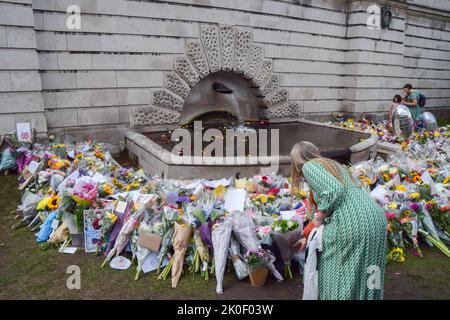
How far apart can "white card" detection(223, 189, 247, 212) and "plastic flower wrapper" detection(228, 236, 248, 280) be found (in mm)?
640

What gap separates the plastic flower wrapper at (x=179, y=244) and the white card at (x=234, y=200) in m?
Result: 0.68

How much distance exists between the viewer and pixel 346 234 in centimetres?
260

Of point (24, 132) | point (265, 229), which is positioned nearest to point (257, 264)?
point (265, 229)

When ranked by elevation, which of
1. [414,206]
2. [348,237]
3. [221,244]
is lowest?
[221,244]

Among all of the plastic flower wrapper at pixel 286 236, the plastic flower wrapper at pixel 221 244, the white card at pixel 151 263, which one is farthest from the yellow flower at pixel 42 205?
the plastic flower wrapper at pixel 286 236

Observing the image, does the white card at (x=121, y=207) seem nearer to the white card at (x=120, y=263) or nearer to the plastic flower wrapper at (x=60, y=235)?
the white card at (x=120, y=263)

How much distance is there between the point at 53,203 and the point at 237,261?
250cm

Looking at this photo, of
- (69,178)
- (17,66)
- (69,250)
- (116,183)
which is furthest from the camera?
(17,66)

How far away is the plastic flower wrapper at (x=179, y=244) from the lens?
3843mm

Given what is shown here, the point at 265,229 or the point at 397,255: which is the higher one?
the point at 265,229

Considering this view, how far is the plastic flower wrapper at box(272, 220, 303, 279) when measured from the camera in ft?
12.3

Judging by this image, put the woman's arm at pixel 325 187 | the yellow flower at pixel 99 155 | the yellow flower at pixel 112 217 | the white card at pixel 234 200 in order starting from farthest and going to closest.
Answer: the yellow flower at pixel 99 155 < the white card at pixel 234 200 < the yellow flower at pixel 112 217 < the woman's arm at pixel 325 187

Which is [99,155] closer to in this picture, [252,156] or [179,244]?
[252,156]

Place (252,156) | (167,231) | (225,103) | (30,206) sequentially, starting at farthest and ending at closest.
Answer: (225,103), (252,156), (30,206), (167,231)
